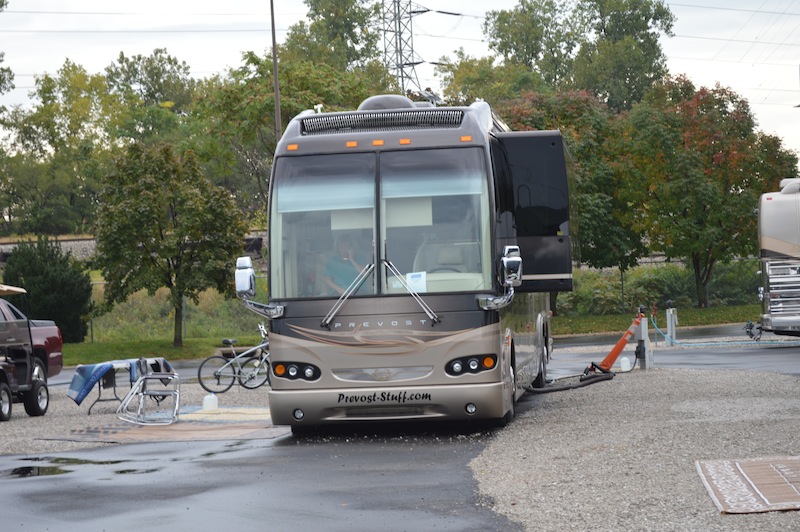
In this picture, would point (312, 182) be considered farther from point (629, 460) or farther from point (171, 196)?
point (171, 196)

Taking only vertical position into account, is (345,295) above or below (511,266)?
below

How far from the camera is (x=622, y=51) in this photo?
316ft

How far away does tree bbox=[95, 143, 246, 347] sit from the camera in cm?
3703

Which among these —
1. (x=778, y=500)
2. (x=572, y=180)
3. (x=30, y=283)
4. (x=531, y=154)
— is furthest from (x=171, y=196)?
(x=778, y=500)

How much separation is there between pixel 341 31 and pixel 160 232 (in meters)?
61.3

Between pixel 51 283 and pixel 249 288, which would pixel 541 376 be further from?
pixel 51 283

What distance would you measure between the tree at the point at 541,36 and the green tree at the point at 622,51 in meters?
1.92

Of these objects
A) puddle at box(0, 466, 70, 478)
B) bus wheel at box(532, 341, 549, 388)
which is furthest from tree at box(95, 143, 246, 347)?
puddle at box(0, 466, 70, 478)

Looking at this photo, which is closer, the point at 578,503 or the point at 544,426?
the point at 578,503

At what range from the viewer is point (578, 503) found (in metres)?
8.61

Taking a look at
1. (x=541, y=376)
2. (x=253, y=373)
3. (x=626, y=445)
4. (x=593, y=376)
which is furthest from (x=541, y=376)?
(x=626, y=445)

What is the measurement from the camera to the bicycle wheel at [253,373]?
23.1 metres

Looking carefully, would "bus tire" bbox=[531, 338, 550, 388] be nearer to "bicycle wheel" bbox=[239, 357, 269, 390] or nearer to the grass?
"bicycle wheel" bbox=[239, 357, 269, 390]

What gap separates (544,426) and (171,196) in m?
25.7
